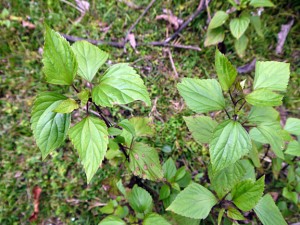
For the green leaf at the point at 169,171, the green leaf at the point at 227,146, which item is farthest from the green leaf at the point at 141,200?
the green leaf at the point at 227,146

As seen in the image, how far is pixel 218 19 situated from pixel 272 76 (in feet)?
4.12

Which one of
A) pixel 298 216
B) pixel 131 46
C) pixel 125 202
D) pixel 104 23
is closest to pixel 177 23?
pixel 131 46

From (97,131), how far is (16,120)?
1.62 m

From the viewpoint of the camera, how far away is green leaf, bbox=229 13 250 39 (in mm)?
2479

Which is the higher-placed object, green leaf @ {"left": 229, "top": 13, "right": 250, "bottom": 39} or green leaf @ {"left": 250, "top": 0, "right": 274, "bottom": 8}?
green leaf @ {"left": 250, "top": 0, "right": 274, "bottom": 8}

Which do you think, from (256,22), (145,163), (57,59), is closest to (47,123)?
(57,59)

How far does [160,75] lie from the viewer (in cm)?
267

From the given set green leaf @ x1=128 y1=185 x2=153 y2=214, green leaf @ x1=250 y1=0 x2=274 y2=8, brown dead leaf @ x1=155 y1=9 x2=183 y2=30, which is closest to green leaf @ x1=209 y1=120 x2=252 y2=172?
green leaf @ x1=128 y1=185 x2=153 y2=214

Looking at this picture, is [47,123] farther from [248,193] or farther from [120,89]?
[248,193]

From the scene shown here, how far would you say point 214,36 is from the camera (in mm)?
2654

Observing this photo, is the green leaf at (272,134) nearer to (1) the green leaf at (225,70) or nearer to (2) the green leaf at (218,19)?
(1) the green leaf at (225,70)

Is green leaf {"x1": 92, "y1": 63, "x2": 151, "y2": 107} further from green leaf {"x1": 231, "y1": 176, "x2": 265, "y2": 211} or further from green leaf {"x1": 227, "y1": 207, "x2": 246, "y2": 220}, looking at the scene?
green leaf {"x1": 227, "y1": 207, "x2": 246, "y2": 220}

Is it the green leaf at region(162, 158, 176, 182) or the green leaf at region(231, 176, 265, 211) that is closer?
the green leaf at region(231, 176, 265, 211)

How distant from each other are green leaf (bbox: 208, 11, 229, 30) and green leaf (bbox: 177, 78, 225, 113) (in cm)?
125
